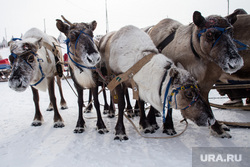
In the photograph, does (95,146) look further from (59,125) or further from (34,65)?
(34,65)

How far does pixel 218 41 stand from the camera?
2752mm

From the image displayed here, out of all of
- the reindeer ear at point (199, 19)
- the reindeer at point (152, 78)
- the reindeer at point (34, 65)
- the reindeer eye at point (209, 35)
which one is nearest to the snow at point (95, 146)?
the reindeer at point (152, 78)

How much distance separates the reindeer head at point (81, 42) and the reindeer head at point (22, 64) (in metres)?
0.73

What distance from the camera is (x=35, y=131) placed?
3.77m

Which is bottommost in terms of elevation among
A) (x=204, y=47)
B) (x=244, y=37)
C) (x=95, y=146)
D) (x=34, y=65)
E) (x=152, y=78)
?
(x=95, y=146)

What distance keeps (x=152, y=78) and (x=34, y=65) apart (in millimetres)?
2381

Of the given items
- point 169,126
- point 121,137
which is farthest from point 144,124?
point 121,137

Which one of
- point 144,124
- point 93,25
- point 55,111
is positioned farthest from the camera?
point 55,111

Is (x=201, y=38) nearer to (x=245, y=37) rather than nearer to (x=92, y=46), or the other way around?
(x=245, y=37)

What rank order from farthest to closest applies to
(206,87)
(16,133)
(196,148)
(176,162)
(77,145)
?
(16,133)
(206,87)
(77,145)
(196,148)
(176,162)

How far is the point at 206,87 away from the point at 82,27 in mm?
2653

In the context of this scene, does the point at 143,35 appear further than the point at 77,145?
Yes

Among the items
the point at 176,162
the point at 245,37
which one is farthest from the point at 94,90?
the point at 245,37

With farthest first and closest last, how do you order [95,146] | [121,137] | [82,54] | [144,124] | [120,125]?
[144,124] → [120,125] → [121,137] → [82,54] → [95,146]
